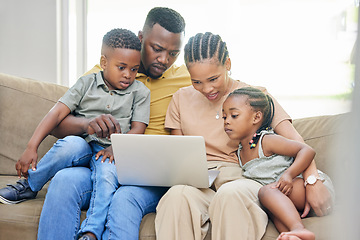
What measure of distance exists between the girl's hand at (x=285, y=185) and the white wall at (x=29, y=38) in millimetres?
1586

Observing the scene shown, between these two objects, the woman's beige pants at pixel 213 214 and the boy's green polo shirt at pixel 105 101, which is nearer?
the woman's beige pants at pixel 213 214

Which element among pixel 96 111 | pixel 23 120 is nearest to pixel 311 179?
pixel 96 111

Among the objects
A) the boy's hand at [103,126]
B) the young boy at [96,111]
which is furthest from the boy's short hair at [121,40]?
the boy's hand at [103,126]

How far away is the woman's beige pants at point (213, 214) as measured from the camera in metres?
1.12

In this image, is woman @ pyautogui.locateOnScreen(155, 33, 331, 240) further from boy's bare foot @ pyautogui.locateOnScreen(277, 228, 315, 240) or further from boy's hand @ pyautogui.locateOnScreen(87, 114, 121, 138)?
boy's hand @ pyautogui.locateOnScreen(87, 114, 121, 138)

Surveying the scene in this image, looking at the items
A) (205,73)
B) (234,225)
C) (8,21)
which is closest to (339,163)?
(234,225)

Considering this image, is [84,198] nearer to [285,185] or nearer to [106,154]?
[106,154]

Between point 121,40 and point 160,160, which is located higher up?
point 121,40

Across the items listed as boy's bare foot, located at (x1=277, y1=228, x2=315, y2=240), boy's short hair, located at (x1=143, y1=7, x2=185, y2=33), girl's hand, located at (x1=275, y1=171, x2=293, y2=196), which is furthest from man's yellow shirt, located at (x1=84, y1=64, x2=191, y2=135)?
boy's bare foot, located at (x1=277, y1=228, x2=315, y2=240)

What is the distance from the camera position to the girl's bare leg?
104cm

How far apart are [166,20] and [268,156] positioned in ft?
2.47

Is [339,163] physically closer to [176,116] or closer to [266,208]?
[266,208]

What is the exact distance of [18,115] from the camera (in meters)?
1.76

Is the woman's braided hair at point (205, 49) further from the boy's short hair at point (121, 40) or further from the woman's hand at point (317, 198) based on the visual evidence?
the woman's hand at point (317, 198)
